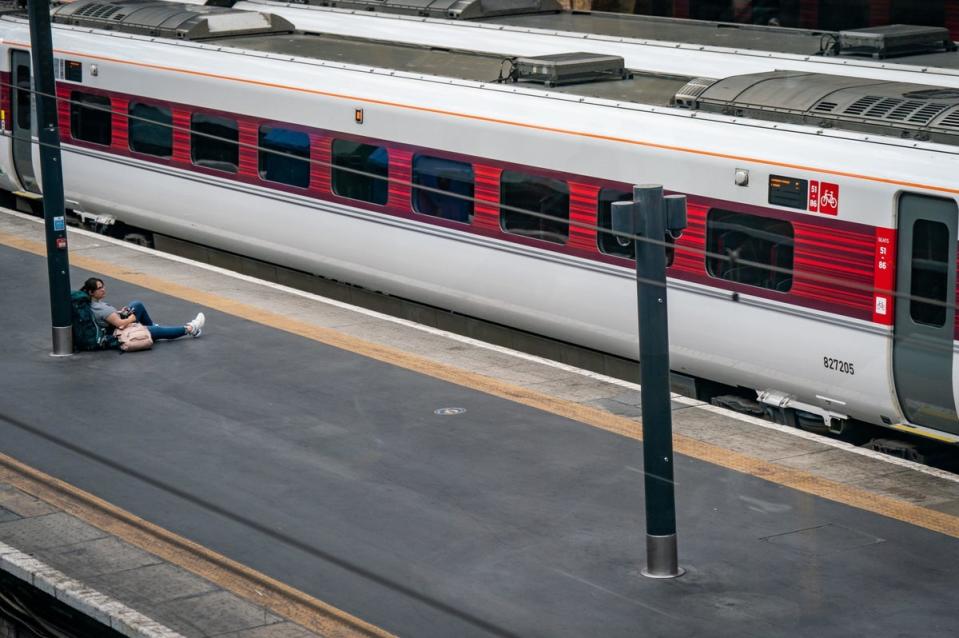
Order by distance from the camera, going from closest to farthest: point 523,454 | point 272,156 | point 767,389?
point 523,454
point 767,389
point 272,156

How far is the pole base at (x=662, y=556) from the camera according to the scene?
1100 cm

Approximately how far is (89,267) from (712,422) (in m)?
9.24

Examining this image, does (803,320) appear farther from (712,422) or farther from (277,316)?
(277,316)

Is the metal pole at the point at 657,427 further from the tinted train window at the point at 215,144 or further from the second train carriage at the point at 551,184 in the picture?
the tinted train window at the point at 215,144

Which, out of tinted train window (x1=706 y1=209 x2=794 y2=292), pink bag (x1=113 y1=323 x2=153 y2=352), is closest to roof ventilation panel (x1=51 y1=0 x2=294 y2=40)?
pink bag (x1=113 y1=323 x2=153 y2=352)

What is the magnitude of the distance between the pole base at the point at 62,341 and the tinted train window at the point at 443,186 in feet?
12.9

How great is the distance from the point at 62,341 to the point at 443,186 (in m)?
4.39

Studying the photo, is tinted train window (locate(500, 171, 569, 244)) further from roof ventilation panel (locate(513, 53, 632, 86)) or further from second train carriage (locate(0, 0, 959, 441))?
roof ventilation panel (locate(513, 53, 632, 86))

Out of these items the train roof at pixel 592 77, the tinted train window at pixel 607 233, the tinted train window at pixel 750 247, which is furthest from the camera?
the tinted train window at pixel 607 233

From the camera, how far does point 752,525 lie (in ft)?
39.2

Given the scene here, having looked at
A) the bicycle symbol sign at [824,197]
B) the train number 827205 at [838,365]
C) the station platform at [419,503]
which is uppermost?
the bicycle symbol sign at [824,197]

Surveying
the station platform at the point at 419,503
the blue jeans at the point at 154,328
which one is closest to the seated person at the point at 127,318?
the blue jeans at the point at 154,328

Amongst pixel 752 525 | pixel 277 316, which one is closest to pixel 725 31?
pixel 277 316

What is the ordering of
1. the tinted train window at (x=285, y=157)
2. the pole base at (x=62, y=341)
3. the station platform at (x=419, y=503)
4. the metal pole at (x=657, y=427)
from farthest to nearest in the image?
the tinted train window at (x=285, y=157) → the pole base at (x=62, y=341) → the metal pole at (x=657, y=427) → the station platform at (x=419, y=503)
